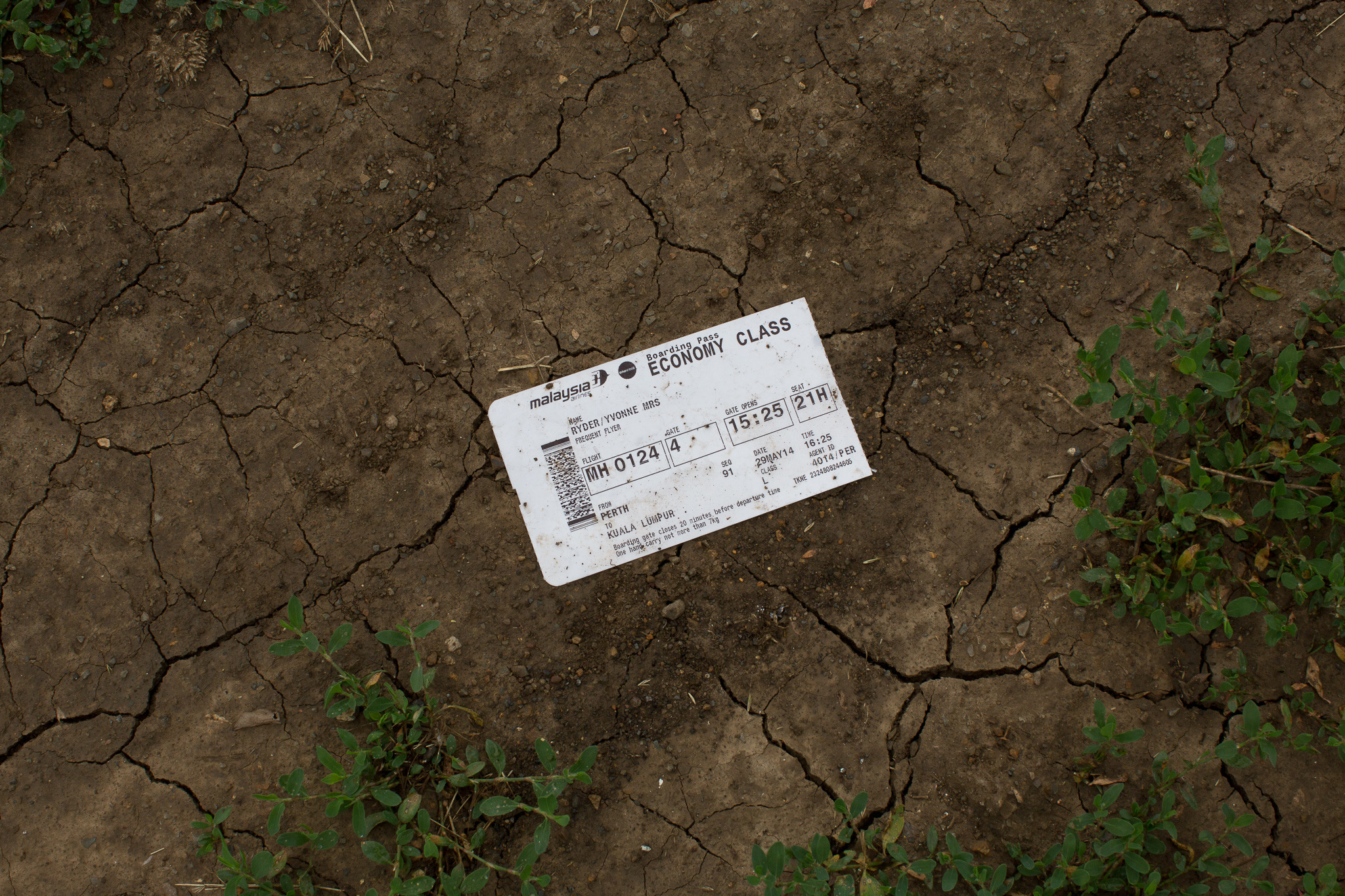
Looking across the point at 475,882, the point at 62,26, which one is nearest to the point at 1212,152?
the point at 475,882

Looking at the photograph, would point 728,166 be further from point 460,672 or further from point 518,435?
point 460,672

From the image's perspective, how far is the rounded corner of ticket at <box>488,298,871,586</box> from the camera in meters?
2.76

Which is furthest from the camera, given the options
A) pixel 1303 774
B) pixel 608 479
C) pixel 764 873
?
pixel 608 479

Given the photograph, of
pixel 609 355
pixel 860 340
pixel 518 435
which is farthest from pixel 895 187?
pixel 518 435

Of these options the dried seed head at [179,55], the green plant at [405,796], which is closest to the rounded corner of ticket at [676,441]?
the green plant at [405,796]

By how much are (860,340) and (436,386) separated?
1.55m

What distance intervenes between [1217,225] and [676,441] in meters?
2.08

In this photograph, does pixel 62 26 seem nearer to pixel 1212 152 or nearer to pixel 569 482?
pixel 569 482

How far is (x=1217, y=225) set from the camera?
2756 millimetres

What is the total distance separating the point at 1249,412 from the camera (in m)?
2.68

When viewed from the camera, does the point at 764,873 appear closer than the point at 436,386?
Yes

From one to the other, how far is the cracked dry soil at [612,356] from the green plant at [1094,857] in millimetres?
105

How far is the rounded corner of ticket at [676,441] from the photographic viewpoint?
9.05 feet

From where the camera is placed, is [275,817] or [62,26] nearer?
[275,817]
